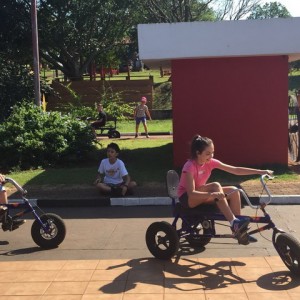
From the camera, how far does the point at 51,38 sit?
2748 centimetres

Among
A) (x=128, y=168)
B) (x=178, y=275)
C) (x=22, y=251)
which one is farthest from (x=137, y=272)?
(x=128, y=168)

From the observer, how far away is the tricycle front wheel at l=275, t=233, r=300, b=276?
179 inches

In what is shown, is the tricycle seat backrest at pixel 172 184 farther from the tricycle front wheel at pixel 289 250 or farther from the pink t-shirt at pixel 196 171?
the tricycle front wheel at pixel 289 250

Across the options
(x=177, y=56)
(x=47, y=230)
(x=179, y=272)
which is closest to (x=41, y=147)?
(x=177, y=56)

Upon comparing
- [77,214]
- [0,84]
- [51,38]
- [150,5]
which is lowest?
[77,214]

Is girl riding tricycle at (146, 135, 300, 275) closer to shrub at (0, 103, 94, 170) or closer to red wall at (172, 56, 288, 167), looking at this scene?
red wall at (172, 56, 288, 167)

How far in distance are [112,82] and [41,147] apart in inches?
633

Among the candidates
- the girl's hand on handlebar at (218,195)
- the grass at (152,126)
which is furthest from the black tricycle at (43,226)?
the grass at (152,126)

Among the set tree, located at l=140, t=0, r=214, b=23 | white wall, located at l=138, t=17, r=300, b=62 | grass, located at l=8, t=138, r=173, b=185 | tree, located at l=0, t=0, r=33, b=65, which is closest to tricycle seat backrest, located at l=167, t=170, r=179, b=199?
grass, located at l=8, t=138, r=173, b=185

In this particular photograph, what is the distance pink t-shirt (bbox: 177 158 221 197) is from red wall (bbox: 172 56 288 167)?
18.3ft

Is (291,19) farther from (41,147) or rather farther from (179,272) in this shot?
(179,272)

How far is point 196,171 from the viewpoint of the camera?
17.0 feet

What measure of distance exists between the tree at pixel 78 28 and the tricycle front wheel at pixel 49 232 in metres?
23.0

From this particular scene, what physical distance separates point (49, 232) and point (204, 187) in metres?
2.01
